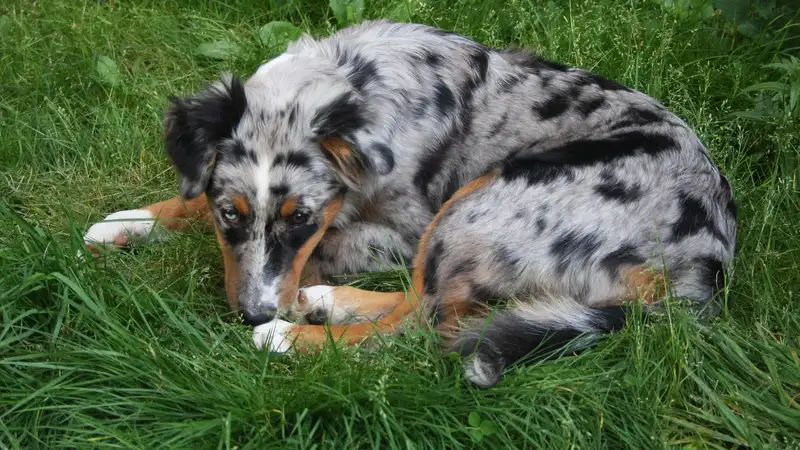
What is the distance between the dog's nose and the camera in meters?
3.54

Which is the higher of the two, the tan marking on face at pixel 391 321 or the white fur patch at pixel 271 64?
the white fur patch at pixel 271 64

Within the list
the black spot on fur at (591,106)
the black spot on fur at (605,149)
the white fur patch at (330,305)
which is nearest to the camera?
the black spot on fur at (605,149)

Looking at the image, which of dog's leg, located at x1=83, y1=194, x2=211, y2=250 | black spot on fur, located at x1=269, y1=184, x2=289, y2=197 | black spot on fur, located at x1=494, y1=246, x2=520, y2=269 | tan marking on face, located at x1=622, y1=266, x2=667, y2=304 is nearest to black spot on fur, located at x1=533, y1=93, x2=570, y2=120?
black spot on fur, located at x1=494, y1=246, x2=520, y2=269

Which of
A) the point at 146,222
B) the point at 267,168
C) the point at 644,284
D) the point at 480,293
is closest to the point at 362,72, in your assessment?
the point at 267,168

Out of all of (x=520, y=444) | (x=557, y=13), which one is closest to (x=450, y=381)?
(x=520, y=444)

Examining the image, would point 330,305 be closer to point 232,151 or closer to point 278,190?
point 278,190

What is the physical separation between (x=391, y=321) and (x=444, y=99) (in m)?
0.99

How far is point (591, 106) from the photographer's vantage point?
4.00 metres

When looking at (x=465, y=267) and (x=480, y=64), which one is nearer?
(x=465, y=267)

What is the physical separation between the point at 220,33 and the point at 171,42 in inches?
11.5

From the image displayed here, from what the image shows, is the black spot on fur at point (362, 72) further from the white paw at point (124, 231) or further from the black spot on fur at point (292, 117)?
the white paw at point (124, 231)

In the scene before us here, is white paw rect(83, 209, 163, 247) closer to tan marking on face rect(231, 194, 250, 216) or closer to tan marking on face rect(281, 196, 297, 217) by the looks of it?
tan marking on face rect(231, 194, 250, 216)

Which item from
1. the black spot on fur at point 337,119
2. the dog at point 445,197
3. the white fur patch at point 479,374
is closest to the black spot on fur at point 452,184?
the dog at point 445,197

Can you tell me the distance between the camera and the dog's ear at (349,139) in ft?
11.8
